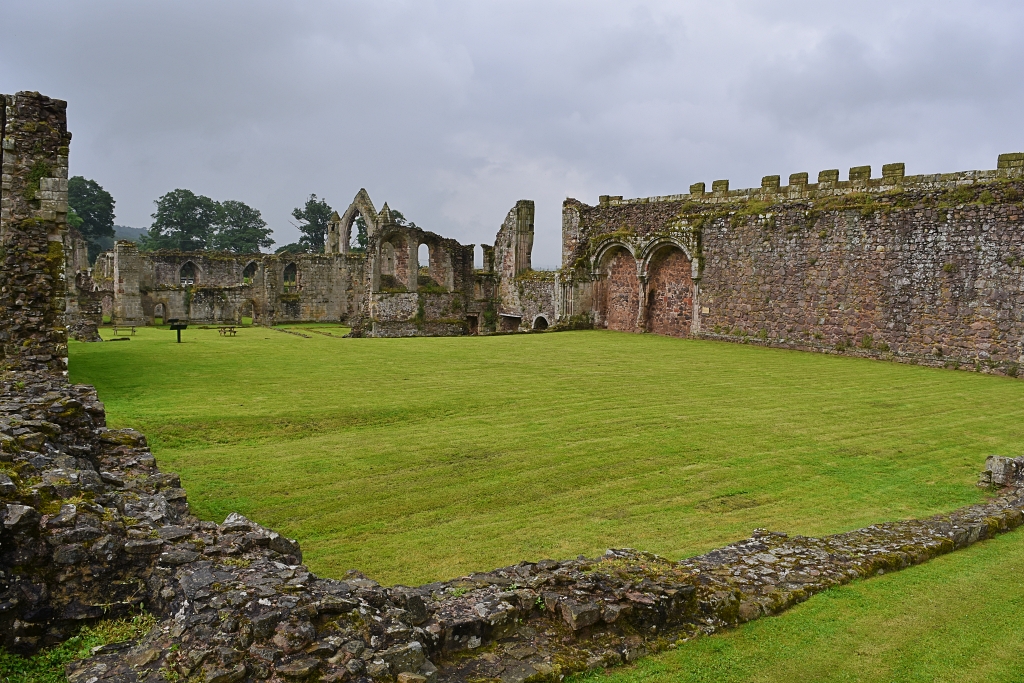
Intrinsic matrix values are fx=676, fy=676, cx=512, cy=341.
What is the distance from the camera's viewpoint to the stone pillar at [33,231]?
29.6 ft

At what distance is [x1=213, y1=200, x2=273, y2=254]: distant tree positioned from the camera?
64.0 meters

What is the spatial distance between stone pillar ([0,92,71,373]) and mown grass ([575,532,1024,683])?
9.10 meters

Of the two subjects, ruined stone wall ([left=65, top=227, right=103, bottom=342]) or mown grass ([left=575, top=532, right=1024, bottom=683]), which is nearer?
mown grass ([left=575, top=532, right=1024, bottom=683])

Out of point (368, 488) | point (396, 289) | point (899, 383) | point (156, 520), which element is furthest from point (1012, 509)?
point (396, 289)

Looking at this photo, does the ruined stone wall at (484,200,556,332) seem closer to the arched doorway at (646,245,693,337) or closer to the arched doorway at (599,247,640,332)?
the arched doorway at (599,247,640,332)

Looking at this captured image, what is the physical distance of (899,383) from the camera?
474 inches

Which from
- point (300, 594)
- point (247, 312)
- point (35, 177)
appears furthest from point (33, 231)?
point (247, 312)

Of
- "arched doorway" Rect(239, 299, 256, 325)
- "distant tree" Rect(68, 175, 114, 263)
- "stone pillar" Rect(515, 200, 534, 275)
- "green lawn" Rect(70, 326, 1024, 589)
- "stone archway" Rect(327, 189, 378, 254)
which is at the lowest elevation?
"green lawn" Rect(70, 326, 1024, 589)

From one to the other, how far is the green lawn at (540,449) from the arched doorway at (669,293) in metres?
8.41

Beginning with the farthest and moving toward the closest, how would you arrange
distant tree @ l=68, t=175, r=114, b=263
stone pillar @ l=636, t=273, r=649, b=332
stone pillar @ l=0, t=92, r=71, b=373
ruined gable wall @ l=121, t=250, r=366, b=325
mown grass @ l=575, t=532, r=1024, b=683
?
distant tree @ l=68, t=175, r=114, b=263 → ruined gable wall @ l=121, t=250, r=366, b=325 → stone pillar @ l=636, t=273, r=649, b=332 → stone pillar @ l=0, t=92, r=71, b=373 → mown grass @ l=575, t=532, r=1024, b=683

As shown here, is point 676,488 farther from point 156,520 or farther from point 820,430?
point 156,520

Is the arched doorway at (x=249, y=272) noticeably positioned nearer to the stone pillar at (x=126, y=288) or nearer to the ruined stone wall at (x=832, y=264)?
the stone pillar at (x=126, y=288)

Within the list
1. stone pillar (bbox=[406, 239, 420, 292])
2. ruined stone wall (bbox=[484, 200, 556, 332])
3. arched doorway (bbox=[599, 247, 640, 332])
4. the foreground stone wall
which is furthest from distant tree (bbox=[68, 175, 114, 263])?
the foreground stone wall

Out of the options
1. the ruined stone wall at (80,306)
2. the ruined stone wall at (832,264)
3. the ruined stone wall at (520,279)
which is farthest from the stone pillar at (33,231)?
the ruined stone wall at (520,279)
